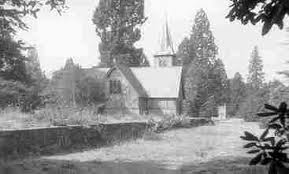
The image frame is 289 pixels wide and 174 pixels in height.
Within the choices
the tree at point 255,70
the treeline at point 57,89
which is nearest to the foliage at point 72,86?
the treeline at point 57,89

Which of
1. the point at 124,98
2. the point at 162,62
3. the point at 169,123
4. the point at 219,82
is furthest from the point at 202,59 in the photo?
the point at 169,123

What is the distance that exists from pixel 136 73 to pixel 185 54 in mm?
26854

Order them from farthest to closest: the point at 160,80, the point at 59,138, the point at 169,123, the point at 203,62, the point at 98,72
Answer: the point at 203,62 → the point at 160,80 → the point at 98,72 → the point at 169,123 → the point at 59,138

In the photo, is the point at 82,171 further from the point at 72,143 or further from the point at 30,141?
the point at 72,143

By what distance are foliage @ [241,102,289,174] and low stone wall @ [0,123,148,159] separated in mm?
10902

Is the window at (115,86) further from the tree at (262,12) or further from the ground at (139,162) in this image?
the tree at (262,12)

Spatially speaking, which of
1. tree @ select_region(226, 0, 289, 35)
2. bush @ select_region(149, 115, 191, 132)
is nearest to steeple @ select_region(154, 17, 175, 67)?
bush @ select_region(149, 115, 191, 132)

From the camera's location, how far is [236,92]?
87.9 metres

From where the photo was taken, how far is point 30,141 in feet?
44.3

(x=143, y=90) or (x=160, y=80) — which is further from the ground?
(x=160, y=80)

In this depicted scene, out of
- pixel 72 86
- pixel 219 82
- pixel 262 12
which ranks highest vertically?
pixel 219 82

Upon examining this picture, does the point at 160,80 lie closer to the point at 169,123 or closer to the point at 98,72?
the point at 98,72

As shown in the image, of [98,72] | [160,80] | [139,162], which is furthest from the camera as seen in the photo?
[160,80]

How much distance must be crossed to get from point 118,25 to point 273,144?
172 feet
